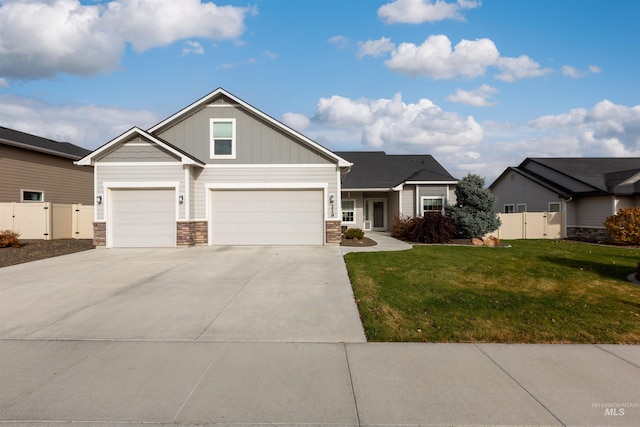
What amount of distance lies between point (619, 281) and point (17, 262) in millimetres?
16625

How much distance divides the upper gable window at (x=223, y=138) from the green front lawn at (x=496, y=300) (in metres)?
7.79

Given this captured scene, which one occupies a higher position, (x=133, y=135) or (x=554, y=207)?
(x=133, y=135)

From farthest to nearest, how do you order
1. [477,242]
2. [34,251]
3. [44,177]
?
[44,177]
[477,242]
[34,251]

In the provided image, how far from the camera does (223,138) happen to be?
15.8 m

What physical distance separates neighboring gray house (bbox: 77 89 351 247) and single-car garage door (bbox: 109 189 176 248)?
1.5 inches

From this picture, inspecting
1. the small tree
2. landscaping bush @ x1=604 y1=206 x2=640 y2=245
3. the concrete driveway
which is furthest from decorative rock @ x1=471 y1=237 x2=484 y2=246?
the concrete driveway

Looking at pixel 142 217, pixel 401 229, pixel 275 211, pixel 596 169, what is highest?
pixel 596 169

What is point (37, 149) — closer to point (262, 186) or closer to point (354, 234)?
point (262, 186)

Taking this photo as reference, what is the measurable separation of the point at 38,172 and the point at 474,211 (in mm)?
22539

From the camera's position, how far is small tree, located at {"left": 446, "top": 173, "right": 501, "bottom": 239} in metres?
17.6

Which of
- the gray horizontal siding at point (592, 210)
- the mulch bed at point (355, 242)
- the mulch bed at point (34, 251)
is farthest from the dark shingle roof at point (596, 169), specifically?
the mulch bed at point (34, 251)

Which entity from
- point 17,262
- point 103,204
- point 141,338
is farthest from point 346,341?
point 103,204

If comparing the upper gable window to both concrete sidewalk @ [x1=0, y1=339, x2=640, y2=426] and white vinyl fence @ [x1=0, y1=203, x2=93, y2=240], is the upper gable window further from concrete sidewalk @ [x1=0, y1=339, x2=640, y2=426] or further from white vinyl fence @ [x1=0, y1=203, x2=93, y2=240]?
concrete sidewalk @ [x1=0, y1=339, x2=640, y2=426]

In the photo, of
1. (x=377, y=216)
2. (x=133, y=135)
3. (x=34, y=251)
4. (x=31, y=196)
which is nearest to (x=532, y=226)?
(x=377, y=216)
